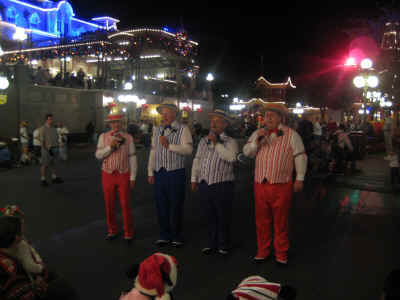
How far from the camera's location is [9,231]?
8.08 ft

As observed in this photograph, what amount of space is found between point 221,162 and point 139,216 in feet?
8.68

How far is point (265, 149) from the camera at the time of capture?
4199mm

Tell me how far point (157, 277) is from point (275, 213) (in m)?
2.50

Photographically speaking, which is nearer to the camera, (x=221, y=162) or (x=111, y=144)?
(x=221, y=162)

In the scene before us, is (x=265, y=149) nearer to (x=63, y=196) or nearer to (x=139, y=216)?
(x=139, y=216)

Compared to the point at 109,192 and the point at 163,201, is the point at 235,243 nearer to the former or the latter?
the point at 163,201

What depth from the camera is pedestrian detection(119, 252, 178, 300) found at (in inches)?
74.1

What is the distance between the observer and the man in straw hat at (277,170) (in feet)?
13.4

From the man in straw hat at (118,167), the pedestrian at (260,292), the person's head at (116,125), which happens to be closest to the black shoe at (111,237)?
the man in straw hat at (118,167)

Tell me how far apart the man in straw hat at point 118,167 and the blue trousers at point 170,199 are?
446 millimetres

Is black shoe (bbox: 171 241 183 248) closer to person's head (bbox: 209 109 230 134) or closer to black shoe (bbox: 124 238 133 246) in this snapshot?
black shoe (bbox: 124 238 133 246)

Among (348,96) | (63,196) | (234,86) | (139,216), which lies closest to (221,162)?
(139,216)

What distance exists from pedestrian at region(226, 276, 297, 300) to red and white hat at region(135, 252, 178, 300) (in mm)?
337

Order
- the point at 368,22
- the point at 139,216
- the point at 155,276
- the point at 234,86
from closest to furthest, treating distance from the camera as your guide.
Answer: the point at 155,276, the point at 139,216, the point at 368,22, the point at 234,86
